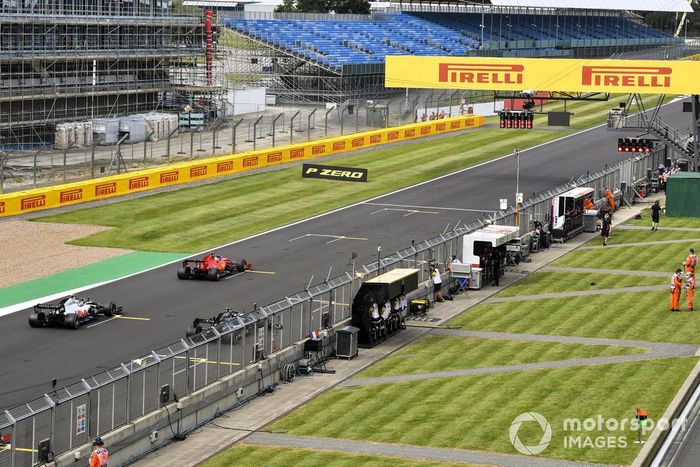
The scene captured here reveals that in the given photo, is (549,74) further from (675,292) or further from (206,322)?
(206,322)

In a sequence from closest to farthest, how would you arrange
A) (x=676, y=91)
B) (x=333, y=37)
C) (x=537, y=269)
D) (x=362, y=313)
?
(x=362, y=313)
(x=537, y=269)
(x=676, y=91)
(x=333, y=37)

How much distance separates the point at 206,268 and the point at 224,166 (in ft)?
86.2

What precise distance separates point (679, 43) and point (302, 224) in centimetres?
13687

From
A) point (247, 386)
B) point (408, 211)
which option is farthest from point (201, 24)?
point (247, 386)

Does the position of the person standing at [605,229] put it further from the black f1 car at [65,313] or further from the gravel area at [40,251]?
the black f1 car at [65,313]

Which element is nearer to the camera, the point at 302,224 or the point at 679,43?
the point at 302,224

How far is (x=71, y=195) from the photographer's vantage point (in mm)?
59750

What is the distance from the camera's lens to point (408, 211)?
6150cm

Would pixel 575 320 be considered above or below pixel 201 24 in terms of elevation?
below

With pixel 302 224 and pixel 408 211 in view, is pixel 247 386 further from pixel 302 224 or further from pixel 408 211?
pixel 408 211

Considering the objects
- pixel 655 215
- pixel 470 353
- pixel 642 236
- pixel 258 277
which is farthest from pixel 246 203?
pixel 470 353

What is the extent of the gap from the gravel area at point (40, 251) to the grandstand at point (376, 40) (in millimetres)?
55637

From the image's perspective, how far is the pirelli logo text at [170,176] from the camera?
6594 centimetres

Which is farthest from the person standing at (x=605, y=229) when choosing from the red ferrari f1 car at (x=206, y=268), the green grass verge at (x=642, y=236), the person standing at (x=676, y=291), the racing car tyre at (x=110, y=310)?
the racing car tyre at (x=110, y=310)
